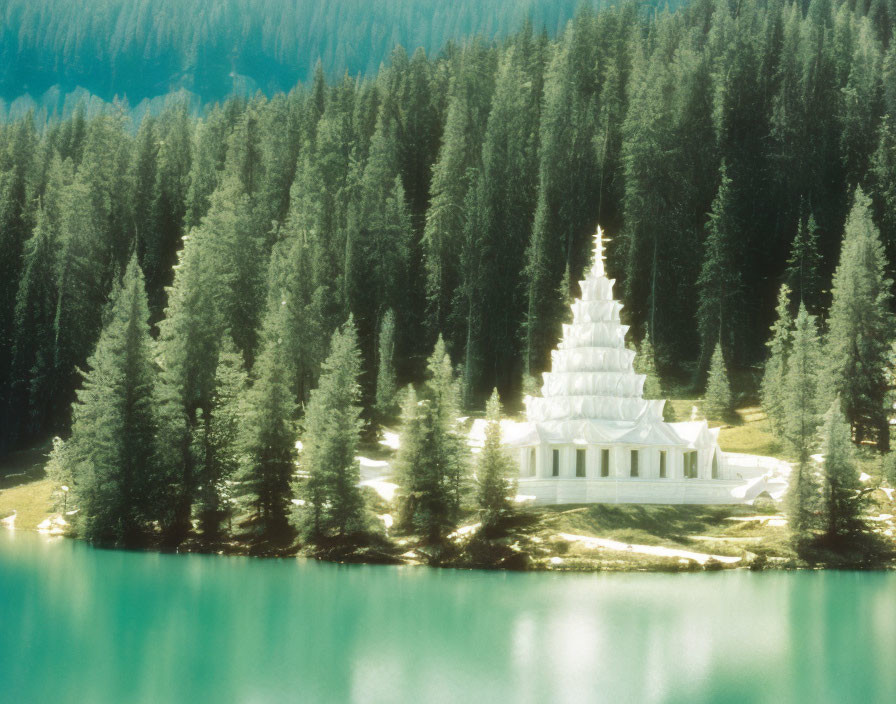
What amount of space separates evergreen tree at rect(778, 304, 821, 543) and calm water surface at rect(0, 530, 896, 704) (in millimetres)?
3721

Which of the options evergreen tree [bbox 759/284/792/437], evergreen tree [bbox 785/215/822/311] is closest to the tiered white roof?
evergreen tree [bbox 759/284/792/437]

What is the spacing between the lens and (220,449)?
180 ft

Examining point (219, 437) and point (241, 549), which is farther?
point (219, 437)

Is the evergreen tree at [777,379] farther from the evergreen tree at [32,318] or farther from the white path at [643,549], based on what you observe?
the evergreen tree at [32,318]

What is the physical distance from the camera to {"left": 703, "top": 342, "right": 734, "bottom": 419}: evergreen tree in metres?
71.8

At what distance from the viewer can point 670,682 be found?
25.9m

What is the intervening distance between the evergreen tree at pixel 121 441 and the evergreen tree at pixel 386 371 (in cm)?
2250

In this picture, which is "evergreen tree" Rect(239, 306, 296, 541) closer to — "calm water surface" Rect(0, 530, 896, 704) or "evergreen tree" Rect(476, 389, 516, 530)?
"calm water surface" Rect(0, 530, 896, 704)

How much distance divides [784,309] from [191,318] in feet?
125

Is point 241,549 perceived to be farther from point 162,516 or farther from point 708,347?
point 708,347

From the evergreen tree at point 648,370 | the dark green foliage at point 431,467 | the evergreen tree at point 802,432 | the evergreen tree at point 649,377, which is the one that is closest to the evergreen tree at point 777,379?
the evergreen tree at point 649,377

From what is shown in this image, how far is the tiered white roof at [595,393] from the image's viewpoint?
5734cm

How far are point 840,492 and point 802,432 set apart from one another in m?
3.14

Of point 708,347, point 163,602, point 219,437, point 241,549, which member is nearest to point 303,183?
point 708,347
